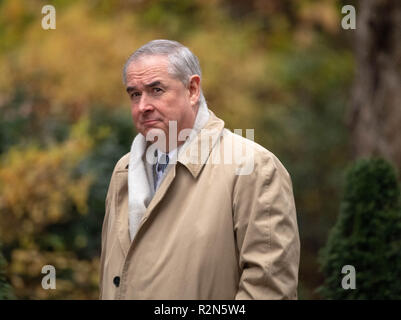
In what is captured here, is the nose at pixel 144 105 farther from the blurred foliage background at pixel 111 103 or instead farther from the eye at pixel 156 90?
the blurred foliage background at pixel 111 103

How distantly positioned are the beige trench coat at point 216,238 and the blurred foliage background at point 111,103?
338cm

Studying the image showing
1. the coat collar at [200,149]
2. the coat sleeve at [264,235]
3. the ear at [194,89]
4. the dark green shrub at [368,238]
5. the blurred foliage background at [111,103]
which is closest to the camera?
the coat sleeve at [264,235]

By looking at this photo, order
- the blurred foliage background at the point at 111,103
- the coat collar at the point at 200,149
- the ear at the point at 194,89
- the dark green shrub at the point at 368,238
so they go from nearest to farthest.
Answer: the coat collar at the point at 200,149, the ear at the point at 194,89, the dark green shrub at the point at 368,238, the blurred foliage background at the point at 111,103

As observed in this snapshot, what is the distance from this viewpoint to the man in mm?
2531

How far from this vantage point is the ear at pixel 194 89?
→ 110 inches

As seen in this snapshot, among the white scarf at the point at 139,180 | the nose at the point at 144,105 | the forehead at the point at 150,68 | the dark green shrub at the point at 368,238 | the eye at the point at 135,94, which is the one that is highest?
the forehead at the point at 150,68

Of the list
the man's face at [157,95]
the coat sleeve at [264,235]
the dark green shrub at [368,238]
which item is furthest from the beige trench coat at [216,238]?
the dark green shrub at [368,238]

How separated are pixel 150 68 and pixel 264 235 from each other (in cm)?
86

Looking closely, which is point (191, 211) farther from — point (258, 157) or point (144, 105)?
point (144, 105)

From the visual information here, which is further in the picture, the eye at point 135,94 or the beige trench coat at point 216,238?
the eye at point 135,94

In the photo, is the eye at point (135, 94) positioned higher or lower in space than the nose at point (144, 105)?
higher

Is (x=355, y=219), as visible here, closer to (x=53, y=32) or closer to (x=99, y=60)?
(x=99, y=60)

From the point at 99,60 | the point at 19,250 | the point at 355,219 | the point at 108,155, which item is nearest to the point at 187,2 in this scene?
the point at 99,60

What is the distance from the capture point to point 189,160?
2.67 meters
